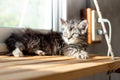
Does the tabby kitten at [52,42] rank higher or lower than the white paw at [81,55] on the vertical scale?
higher

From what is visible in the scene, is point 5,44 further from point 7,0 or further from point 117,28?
point 117,28

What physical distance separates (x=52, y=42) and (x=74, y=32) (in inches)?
5.9

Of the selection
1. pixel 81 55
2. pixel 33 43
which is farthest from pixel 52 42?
pixel 81 55

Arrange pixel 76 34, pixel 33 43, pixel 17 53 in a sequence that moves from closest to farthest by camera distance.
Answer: pixel 17 53 < pixel 33 43 < pixel 76 34

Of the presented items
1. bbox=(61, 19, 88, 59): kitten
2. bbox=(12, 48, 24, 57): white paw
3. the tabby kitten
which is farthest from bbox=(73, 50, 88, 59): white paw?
bbox=(12, 48, 24, 57): white paw

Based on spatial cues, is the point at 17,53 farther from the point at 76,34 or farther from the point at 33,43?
the point at 76,34

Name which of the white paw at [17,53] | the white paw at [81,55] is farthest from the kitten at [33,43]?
the white paw at [81,55]

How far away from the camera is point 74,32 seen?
1.49 metres

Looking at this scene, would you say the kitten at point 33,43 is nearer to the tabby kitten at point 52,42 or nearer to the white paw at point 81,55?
the tabby kitten at point 52,42

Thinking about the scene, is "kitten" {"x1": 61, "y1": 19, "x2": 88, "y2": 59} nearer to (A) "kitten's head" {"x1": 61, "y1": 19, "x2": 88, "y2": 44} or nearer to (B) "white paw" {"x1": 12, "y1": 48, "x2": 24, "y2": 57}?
(A) "kitten's head" {"x1": 61, "y1": 19, "x2": 88, "y2": 44}

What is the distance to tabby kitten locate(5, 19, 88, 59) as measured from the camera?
1311mm

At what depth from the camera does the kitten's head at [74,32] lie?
4.86ft

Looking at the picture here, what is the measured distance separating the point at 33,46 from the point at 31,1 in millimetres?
444

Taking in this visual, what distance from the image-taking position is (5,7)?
4.89 ft
